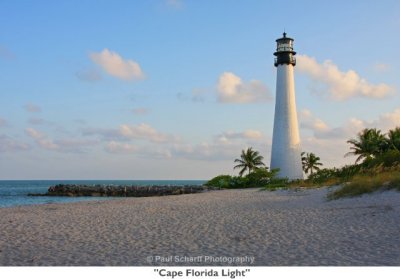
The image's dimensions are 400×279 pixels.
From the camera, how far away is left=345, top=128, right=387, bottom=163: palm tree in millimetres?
40684

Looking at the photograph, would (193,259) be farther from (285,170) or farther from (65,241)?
(285,170)

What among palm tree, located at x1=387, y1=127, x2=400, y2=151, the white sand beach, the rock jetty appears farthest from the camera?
the rock jetty

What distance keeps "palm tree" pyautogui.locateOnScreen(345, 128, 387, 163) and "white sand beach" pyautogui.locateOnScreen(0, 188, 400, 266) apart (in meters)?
25.7

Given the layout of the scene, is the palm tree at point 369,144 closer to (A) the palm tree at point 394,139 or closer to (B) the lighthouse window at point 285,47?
(A) the palm tree at point 394,139

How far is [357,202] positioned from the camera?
17453 mm

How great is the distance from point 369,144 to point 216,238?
114 feet

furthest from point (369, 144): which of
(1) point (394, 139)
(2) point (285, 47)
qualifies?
(2) point (285, 47)

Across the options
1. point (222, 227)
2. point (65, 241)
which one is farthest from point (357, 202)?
point (65, 241)

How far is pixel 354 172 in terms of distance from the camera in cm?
3166

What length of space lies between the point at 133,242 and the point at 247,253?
321cm

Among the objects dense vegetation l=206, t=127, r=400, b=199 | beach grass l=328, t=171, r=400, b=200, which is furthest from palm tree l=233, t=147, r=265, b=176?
beach grass l=328, t=171, r=400, b=200

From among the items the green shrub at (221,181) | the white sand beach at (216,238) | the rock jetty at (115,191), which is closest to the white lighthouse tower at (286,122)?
the green shrub at (221,181)

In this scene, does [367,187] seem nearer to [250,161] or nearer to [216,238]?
[216,238]

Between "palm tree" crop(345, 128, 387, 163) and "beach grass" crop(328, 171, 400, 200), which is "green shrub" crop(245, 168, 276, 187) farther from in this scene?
"beach grass" crop(328, 171, 400, 200)
